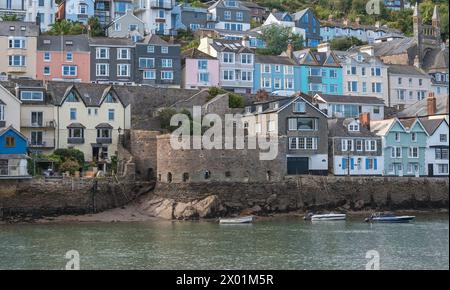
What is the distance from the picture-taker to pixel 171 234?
113ft

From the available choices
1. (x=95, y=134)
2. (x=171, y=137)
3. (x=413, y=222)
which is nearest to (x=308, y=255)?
(x=413, y=222)

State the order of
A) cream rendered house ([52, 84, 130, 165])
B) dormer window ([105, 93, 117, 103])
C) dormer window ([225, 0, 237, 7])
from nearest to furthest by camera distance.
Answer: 1. cream rendered house ([52, 84, 130, 165])
2. dormer window ([105, 93, 117, 103])
3. dormer window ([225, 0, 237, 7])

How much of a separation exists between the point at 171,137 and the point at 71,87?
912 cm

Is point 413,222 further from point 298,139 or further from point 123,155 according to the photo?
point 123,155

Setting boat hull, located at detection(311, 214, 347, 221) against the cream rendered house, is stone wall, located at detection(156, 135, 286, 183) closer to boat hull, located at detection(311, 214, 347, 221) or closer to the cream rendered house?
boat hull, located at detection(311, 214, 347, 221)

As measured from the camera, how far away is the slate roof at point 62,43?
5725cm

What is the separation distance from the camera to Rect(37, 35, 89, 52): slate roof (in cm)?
5725

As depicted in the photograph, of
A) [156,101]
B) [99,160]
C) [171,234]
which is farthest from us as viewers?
[156,101]

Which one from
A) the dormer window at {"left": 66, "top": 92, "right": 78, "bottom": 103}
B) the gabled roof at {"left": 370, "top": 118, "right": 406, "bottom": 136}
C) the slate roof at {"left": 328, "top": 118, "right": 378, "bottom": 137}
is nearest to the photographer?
the dormer window at {"left": 66, "top": 92, "right": 78, "bottom": 103}

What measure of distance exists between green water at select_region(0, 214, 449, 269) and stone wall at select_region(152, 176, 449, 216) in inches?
116

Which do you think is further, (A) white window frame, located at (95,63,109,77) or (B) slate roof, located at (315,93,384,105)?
(B) slate roof, located at (315,93,384,105)

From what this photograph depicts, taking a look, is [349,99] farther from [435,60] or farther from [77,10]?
[77,10]

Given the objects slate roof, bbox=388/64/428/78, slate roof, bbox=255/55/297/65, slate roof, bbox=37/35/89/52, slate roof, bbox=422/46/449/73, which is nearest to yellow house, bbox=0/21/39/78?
slate roof, bbox=37/35/89/52
